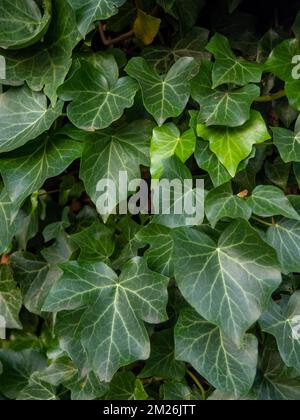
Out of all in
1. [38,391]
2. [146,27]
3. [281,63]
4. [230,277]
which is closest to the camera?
[230,277]

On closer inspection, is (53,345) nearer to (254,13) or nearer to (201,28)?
(201,28)

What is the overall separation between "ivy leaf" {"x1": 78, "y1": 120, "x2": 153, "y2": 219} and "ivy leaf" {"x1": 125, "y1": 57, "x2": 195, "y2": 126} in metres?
0.06

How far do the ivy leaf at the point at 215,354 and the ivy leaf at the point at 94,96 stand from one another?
40 cm

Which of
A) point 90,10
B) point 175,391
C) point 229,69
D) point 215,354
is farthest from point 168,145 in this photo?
point 175,391

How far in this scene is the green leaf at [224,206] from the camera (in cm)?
100

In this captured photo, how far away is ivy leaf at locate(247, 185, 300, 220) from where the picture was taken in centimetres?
101

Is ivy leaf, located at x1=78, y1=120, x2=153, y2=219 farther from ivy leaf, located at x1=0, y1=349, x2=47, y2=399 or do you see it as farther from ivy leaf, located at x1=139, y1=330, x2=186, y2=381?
ivy leaf, located at x1=0, y1=349, x2=47, y2=399

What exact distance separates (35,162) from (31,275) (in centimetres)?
30

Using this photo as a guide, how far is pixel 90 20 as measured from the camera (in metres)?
1.04

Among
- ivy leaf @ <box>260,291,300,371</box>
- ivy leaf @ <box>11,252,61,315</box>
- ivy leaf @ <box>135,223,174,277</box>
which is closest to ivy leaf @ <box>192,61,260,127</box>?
ivy leaf @ <box>135,223,174,277</box>

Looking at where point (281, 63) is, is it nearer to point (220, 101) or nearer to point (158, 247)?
point (220, 101)

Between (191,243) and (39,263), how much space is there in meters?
0.45

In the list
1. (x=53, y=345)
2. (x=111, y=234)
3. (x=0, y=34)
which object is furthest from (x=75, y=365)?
(x=0, y=34)

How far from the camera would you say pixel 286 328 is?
1.06 metres
